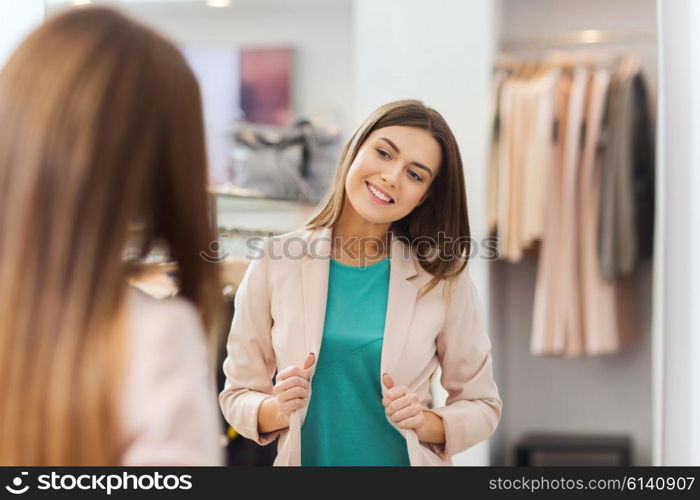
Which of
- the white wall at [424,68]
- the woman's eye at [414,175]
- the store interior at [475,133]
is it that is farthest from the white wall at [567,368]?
the woman's eye at [414,175]

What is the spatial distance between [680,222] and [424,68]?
0.45m

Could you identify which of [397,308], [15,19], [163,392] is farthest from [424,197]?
[15,19]

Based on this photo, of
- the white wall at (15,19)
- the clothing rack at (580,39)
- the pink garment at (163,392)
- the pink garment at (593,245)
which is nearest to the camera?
the pink garment at (163,392)

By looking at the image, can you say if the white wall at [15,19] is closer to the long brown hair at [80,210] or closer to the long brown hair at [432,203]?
the long brown hair at [80,210]

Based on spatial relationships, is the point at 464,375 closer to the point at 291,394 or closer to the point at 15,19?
the point at 291,394

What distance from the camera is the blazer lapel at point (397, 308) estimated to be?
96 cm

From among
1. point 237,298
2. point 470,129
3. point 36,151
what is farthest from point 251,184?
point 36,151

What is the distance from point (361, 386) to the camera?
972 millimetres

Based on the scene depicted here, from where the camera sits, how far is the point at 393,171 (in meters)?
A: 0.97

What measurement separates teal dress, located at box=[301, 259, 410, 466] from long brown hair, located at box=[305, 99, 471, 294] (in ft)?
0.17

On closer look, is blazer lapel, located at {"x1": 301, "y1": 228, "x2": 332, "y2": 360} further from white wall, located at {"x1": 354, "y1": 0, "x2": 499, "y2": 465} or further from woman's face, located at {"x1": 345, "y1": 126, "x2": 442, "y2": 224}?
white wall, located at {"x1": 354, "y1": 0, "x2": 499, "y2": 465}

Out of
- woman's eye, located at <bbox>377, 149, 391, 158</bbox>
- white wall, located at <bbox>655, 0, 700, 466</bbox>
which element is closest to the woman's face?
woman's eye, located at <bbox>377, 149, 391, 158</bbox>

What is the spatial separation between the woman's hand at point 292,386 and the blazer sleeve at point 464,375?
0.15m
